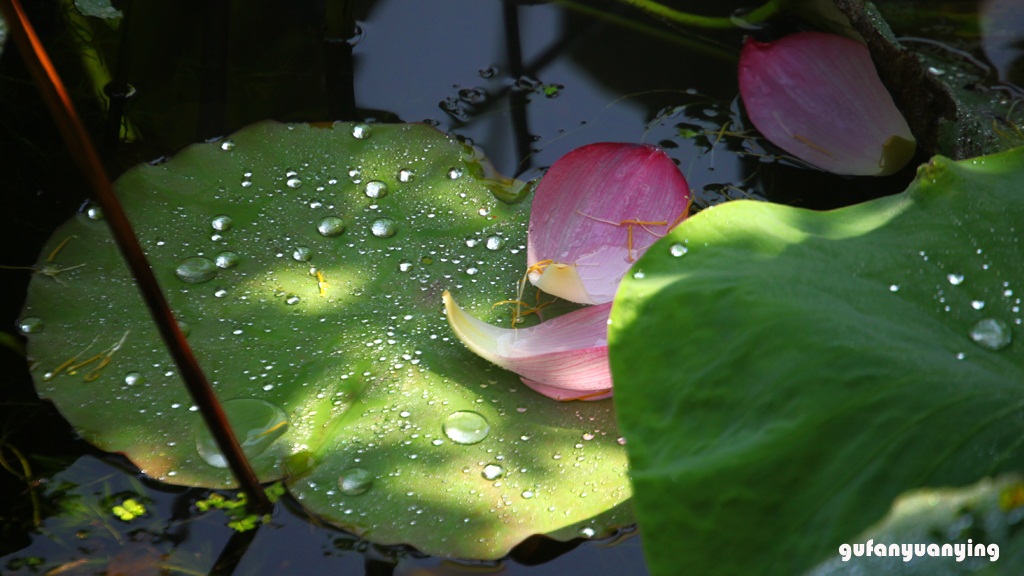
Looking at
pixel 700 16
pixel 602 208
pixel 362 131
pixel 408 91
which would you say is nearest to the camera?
pixel 602 208

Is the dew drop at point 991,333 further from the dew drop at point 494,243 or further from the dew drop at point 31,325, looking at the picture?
the dew drop at point 31,325

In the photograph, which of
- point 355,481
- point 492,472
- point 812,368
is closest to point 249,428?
point 355,481

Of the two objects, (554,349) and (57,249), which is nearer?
(554,349)

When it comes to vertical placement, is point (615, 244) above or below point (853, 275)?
below

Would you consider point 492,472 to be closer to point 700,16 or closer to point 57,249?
point 57,249

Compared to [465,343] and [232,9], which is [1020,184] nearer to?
[465,343]

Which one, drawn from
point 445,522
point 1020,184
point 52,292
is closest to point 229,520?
point 445,522

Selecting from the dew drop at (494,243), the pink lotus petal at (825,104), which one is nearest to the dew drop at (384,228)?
the dew drop at (494,243)

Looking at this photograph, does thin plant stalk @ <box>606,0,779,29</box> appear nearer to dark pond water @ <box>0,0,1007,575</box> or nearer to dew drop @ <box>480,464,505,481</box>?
dark pond water @ <box>0,0,1007,575</box>
